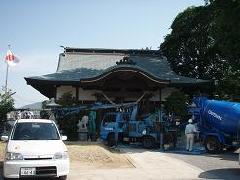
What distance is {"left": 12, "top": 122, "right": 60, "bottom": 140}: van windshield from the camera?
13.2m

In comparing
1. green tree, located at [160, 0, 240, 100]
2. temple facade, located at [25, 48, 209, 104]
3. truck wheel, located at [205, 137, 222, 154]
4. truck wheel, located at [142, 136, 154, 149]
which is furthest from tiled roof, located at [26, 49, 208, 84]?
truck wheel, located at [205, 137, 222, 154]

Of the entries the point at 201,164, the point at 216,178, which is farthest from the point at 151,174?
the point at 201,164

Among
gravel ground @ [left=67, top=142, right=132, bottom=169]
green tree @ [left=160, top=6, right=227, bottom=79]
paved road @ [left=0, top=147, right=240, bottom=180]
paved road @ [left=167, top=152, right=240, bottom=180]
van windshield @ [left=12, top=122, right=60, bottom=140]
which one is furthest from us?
green tree @ [left=160, top=6, right=227, bottom=79]

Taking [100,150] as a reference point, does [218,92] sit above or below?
above

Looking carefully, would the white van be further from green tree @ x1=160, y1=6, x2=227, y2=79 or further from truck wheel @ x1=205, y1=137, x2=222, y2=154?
green tree @ x1=160, y1=6, x2=227, y2=79

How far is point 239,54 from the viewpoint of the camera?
25094 mm

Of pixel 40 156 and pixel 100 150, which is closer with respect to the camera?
pixel 40 156

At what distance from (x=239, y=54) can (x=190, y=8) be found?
61.9 ft

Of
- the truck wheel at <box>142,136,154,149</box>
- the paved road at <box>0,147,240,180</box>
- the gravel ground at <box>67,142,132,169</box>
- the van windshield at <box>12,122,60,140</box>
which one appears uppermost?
the van windshield at <box>12,122,60,140</box>

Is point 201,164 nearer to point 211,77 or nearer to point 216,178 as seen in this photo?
point 216,178

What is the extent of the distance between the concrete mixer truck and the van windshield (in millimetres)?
10477

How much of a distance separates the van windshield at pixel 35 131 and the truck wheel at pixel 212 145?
1069cm

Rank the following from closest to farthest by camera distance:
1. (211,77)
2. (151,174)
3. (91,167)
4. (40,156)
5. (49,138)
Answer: (40,156)
(49,138)
(151,174)
(91,167)
(211,77)

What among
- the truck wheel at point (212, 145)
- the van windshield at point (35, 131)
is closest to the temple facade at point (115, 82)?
the truck wheel at point (212, 145)
